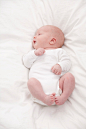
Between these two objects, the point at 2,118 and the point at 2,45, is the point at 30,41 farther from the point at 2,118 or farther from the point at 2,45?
the point at 2,118

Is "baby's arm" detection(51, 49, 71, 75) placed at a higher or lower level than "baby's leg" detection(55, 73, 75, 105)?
higher

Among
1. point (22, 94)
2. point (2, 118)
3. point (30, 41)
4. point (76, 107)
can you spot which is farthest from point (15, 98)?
point (30, 41)

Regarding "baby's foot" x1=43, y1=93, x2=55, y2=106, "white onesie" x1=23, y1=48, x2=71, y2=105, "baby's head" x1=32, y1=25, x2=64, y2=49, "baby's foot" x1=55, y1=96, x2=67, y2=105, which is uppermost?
"baby's head" x1=32, y1=25, x2=64, y2=49

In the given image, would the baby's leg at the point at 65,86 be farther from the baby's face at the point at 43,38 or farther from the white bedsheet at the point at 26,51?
the baby's face at the point at 43,38

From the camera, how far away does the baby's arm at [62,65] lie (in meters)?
1.05

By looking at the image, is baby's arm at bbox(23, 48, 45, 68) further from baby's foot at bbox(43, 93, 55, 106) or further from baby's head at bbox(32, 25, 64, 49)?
baby's foot at bbox(43, 93, 55, 106)

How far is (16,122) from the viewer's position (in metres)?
0.85

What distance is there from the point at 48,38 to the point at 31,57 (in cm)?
24

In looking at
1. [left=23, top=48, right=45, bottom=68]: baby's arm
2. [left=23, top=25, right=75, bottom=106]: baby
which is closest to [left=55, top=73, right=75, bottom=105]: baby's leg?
[left=23, top=25, right=75, bottom=106]: baby

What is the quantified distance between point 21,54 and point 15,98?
41 centimetres

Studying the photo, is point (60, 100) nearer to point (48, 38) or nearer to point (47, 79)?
point (47, 79)

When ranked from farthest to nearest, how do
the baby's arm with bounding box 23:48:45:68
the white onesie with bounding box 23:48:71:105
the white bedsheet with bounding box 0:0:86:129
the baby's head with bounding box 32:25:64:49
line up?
1. the baby's head with bounding box 32:25:64:49
2. the baby's arm with bounding box 23:48:45:68
3. the white onesie with bounding box 23:48:71:105
4. the white bedsheet with bounding box 0:0:86:129

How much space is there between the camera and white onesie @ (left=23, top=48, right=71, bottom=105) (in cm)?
101

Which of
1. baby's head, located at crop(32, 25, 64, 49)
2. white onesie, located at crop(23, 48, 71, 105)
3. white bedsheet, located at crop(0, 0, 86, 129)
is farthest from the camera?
baby's head, located at crop(32, 25, 64, 49)
